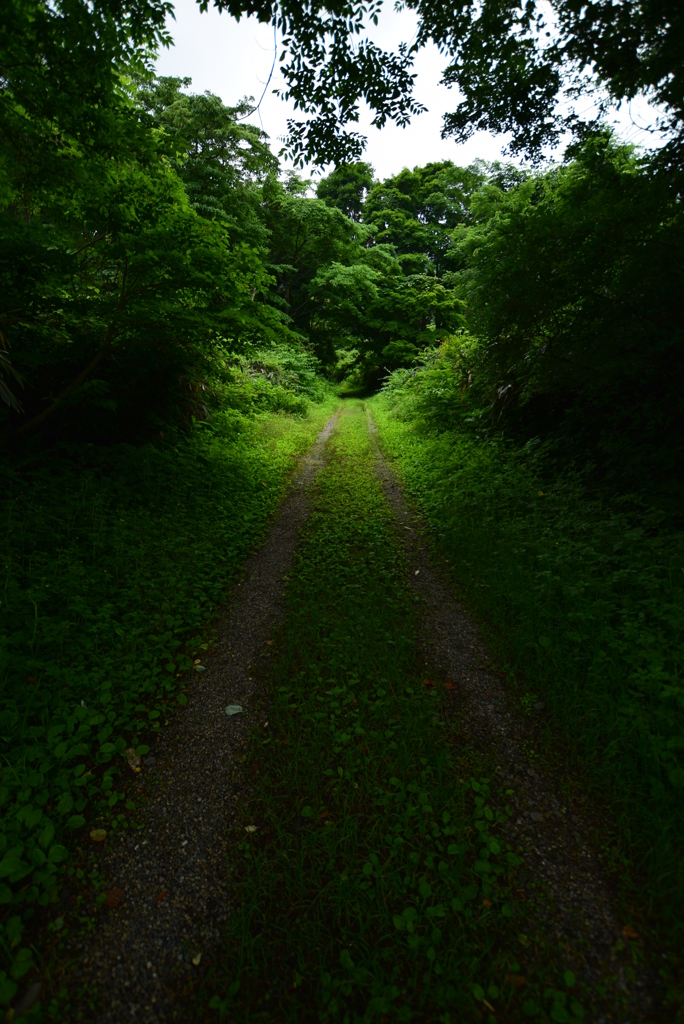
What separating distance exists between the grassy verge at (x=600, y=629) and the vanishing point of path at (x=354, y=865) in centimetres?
34

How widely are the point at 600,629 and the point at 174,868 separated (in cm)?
373

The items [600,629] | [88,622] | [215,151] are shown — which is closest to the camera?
[600,629]

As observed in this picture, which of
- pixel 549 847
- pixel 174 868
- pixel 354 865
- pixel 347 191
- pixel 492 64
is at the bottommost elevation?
pixel 174 868

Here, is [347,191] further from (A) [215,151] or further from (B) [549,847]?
(B) [549,847]

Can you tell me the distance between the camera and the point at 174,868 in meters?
2.27

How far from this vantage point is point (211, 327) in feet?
22.2

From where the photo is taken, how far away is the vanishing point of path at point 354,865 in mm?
1827

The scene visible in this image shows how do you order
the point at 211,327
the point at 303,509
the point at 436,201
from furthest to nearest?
1. the point at 436,201
2. the point at 303,509
3. the point at 211,327

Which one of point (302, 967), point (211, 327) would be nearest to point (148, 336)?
point (211, 327)

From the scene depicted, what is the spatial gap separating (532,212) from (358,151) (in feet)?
8.64

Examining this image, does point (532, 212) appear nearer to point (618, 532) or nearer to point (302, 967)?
point (618, 532)

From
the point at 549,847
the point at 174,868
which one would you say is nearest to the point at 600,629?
the point at 549,847

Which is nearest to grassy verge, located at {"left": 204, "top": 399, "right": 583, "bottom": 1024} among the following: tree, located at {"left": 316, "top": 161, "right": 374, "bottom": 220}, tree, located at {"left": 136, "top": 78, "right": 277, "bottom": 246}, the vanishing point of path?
the vanishing point of path

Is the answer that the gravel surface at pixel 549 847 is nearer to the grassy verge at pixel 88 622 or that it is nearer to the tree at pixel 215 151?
the grassy verge at pixel 88 622
